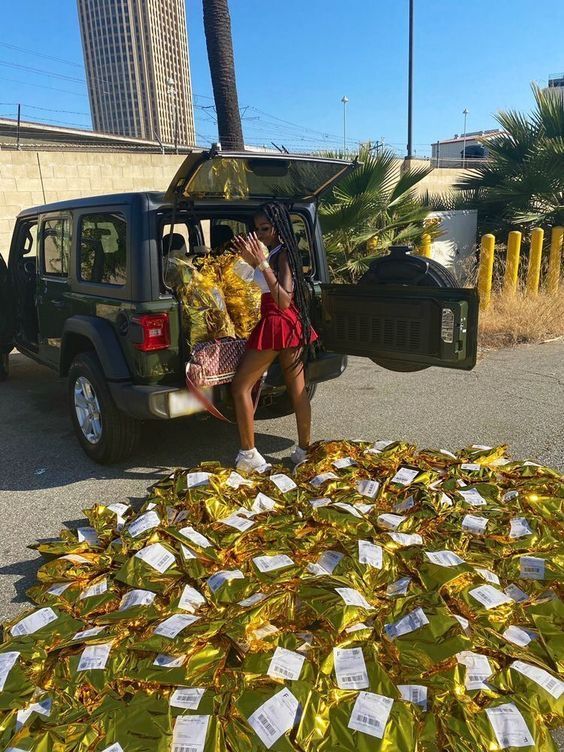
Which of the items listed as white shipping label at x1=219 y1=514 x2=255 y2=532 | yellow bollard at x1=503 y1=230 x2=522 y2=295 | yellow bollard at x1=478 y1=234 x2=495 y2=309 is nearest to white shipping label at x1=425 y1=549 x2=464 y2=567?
white shipping label at x1=219 y1=514 x2=255 y2=532

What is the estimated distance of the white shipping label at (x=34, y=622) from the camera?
7.63 feet

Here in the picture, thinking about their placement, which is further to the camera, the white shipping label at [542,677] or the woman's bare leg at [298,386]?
the woman's bare leg at [298,386]

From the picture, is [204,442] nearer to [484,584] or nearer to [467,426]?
[467,426]

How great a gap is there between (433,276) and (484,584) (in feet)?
7.45

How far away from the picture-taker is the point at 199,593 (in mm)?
2498

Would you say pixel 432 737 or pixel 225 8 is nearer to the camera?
pixel 432 737

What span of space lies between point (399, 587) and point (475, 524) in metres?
0.65

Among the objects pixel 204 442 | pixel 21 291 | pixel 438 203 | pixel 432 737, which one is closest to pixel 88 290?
pixel 204 442

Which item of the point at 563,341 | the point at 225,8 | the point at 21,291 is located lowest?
the point at 563,341

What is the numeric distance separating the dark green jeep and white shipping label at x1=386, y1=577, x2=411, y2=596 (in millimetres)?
1611

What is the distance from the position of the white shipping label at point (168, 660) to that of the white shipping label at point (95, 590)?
53cm

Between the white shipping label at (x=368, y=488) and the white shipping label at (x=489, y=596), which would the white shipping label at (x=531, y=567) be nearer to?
the white shipping label at (x=489, y=596)

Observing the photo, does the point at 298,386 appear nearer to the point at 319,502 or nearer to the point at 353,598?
the point at 319,502

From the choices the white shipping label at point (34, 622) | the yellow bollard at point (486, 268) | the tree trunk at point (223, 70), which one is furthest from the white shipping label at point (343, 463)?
the tree trunk at point (223, 70)
